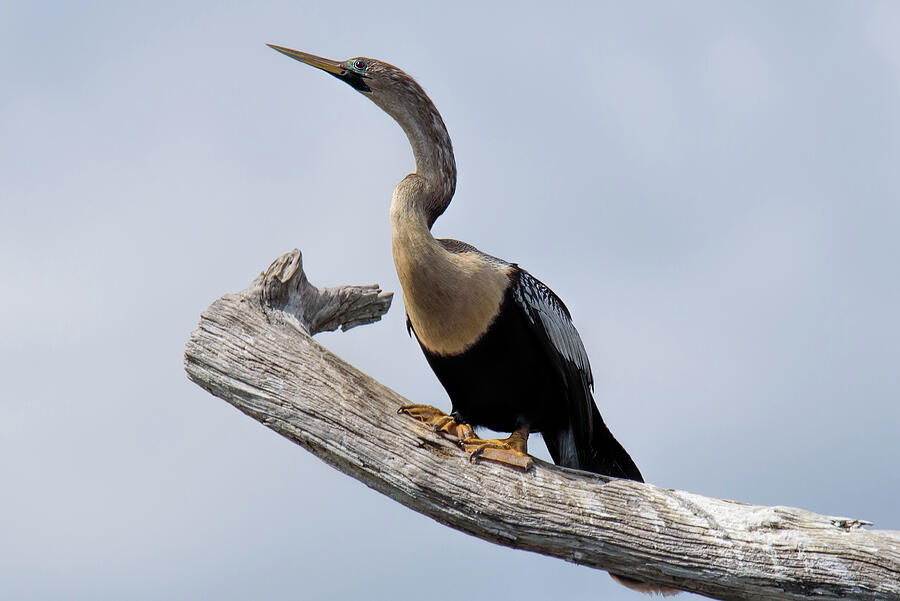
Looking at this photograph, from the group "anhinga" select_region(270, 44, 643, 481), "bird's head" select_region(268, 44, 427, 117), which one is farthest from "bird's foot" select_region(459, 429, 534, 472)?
"bird's head" select_region(268, 44, 427, 117)

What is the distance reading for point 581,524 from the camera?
427 centimetres

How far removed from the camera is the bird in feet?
15.0

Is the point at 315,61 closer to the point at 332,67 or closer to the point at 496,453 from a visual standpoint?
the point at 332,67

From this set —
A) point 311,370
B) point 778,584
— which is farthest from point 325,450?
point 778,584

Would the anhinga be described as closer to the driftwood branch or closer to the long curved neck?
the long curved neck

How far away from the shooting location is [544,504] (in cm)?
429

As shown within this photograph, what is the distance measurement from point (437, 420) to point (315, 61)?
2.06 m

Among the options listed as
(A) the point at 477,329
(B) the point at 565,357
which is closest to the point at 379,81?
(A) the point at 477,329

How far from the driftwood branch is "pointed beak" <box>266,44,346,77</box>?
1.46 metres

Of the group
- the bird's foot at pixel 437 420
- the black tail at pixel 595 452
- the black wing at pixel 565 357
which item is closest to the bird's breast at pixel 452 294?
the black wing at pixel 565 357

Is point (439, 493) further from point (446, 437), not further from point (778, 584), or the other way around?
point (778, 584)

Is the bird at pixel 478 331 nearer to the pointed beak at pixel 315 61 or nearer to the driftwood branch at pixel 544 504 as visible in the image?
the pointed beak at pixel 315 61

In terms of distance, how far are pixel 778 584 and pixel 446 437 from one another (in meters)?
1.57

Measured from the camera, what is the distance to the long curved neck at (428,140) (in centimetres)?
488
